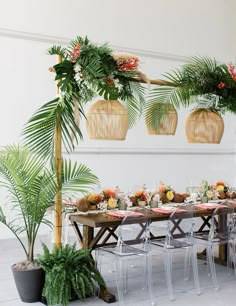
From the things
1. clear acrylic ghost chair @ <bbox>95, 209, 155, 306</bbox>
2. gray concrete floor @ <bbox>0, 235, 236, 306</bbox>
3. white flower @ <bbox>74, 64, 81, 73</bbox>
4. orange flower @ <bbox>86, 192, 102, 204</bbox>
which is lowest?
gray concrete floor @ <bbox>0, 235, 236, 306</bbox>

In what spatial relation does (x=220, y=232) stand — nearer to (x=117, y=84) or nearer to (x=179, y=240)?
(x=179, y=240)

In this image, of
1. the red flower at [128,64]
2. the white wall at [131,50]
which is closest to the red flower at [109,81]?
the red flower at [128,64]

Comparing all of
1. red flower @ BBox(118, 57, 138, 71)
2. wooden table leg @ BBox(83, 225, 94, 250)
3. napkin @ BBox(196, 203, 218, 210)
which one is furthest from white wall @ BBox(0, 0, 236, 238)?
red flower @ BBox(118, 57, 138, 71)

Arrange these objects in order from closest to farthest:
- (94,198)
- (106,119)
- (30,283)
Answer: (30,283), (106,119), (94,198)

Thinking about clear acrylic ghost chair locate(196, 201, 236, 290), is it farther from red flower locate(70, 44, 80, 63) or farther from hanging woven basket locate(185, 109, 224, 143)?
red flower locate(70, 44, 80, 63)

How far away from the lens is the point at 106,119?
386 cm

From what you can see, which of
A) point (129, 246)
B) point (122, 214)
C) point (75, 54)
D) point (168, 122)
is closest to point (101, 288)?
point (129, 246)

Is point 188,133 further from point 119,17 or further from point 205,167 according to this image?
point 205,167

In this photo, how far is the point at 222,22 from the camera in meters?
8.87

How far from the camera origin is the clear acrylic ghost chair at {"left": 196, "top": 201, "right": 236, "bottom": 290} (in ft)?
14.9

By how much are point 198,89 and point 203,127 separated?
1.32 ft

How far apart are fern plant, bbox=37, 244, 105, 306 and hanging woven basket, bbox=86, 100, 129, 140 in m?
1.07

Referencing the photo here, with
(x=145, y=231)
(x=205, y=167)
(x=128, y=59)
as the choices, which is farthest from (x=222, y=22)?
(x=145, y=231)

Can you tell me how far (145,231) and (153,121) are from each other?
3.91 ft
